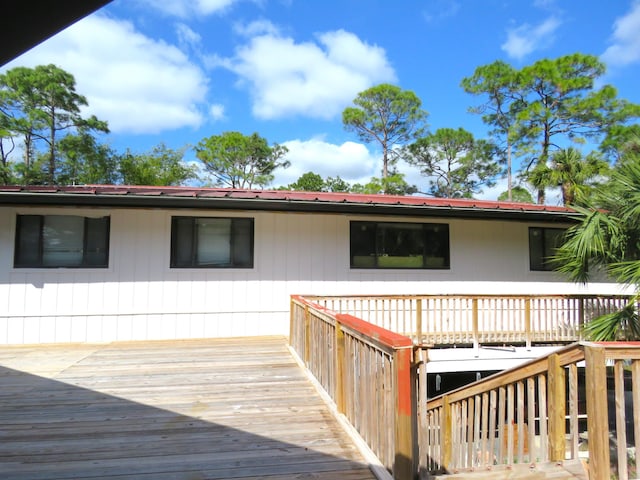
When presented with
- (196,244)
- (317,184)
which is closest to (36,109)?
(317,184)

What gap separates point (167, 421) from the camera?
9.55 ft

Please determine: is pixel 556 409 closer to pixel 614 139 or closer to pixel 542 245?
pixel 542 245

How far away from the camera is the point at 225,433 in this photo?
271cm

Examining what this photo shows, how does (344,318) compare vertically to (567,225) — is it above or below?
below

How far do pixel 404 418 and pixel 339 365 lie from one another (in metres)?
1.24

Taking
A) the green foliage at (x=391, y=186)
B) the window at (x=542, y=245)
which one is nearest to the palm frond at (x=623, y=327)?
the window at (x=542, y=245)

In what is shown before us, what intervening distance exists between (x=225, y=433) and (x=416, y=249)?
5212 mm

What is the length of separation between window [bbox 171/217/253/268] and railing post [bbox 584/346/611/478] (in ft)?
17.4

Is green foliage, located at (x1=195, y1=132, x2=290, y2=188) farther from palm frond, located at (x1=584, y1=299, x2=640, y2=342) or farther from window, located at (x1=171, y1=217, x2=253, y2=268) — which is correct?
palm frond, located at (x1=584, y1=299, x2=640, y2=342)

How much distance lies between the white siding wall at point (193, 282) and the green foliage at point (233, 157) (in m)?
22.8

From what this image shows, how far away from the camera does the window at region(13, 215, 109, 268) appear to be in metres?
5.88

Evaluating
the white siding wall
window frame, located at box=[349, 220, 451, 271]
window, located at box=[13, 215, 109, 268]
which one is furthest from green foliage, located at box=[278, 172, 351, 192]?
window, located at box=[13, 215, 109, 268]

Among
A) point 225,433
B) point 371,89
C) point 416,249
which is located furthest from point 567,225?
point 371,89

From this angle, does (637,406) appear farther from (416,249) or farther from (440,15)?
(440,15)
